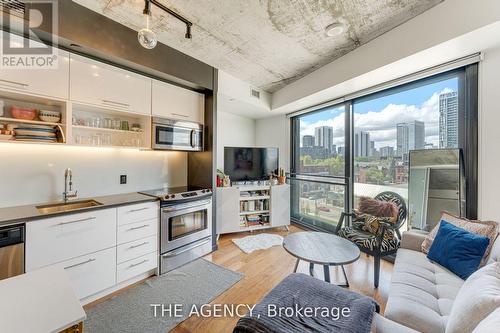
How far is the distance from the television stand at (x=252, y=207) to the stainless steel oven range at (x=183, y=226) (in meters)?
0.51

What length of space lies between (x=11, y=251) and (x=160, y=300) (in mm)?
1233

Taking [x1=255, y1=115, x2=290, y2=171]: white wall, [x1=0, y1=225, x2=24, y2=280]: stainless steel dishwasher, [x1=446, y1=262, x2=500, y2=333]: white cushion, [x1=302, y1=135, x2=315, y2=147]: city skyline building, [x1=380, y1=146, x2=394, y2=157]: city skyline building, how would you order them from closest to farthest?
[x1=446, y1=262, x2=500, y2=333]: white cushion
[x1=0, y1=225, x2=24, y2=280]: stainless steel dishwasher
[x1=380, y1=146, x2=394, y2=157]: city skyline building
[x1=302, y1=135, x2=315, y2=147]: city skyline building
[x1=255, y1=115, x2=290, y2=171]: white wall

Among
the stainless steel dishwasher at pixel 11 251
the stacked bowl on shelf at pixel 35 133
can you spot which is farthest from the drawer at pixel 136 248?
the stacked bowl on shelf at pixel 35 133

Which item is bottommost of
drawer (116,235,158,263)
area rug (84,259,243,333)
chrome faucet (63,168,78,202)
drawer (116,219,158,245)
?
area rug (84,259,243,333)

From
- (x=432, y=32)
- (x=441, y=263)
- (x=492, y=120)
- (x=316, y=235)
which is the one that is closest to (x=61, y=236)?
(x=316, y=235)

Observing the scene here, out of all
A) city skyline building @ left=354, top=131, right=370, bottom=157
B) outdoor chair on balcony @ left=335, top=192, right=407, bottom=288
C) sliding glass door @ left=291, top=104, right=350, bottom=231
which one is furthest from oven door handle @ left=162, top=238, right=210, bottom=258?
city skyline building @ left=354, top=131, right=370, bottom=157

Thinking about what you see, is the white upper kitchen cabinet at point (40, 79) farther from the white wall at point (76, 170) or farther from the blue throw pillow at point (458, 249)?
the blue throw pillow at point (458, 249)

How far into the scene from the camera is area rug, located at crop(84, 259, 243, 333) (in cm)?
170

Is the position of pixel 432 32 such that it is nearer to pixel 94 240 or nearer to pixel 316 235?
pixel 316 235

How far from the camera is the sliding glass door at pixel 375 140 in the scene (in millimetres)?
2199

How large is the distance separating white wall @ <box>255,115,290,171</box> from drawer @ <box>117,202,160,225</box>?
289 centimetres

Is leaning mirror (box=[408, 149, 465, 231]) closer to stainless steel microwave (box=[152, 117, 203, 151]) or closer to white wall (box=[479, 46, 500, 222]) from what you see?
white wall (box=[479, 46, 500, 222])

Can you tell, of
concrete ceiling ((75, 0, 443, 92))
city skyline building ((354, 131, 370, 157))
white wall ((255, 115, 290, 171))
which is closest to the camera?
concrete ceiling ((75, 0, 443, 92))

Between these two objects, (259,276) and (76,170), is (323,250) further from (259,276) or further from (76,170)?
(76,170)
